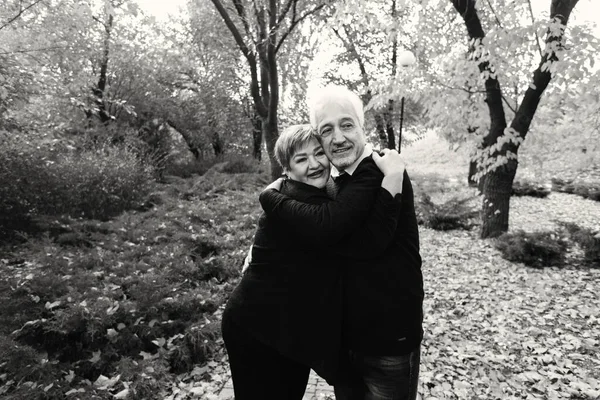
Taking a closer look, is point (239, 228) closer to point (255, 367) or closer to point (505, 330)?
point (505, 330)

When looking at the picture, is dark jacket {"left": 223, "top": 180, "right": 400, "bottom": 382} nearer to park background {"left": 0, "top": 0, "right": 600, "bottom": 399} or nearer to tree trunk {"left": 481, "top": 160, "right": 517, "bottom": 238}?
park background {"left": 0, "top": 0, "right": 600, "bottom": 399}

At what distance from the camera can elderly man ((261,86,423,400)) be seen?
1.64 meters

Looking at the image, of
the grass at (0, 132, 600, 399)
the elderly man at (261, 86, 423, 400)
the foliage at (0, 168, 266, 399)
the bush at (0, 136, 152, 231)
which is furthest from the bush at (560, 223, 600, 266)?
the bush at (0, 136, 152, 231)

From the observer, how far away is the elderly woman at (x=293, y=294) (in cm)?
164

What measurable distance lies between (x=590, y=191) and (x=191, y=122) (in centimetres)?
1616

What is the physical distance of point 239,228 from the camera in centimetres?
873

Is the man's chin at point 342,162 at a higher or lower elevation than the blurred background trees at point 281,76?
lower

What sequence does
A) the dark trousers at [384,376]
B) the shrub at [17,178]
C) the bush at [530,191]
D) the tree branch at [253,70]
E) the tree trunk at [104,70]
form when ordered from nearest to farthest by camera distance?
the dark trousers at [384,376] → the shrub at [17,178] → the tree branch at [253,70] → the tree trunk at [104,70] → the bush at [530,191]

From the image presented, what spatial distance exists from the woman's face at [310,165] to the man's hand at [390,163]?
25 centimetres

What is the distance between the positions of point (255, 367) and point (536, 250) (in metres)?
6.44

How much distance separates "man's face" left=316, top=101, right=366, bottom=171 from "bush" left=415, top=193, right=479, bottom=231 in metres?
8.53

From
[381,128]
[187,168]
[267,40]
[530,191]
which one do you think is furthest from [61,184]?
[530,191]

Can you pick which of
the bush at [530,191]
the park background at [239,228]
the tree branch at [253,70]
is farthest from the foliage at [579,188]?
the tree branch at [253,70]

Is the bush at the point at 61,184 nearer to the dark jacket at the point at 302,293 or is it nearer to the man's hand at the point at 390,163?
the dark jacket at the point at 302,293
